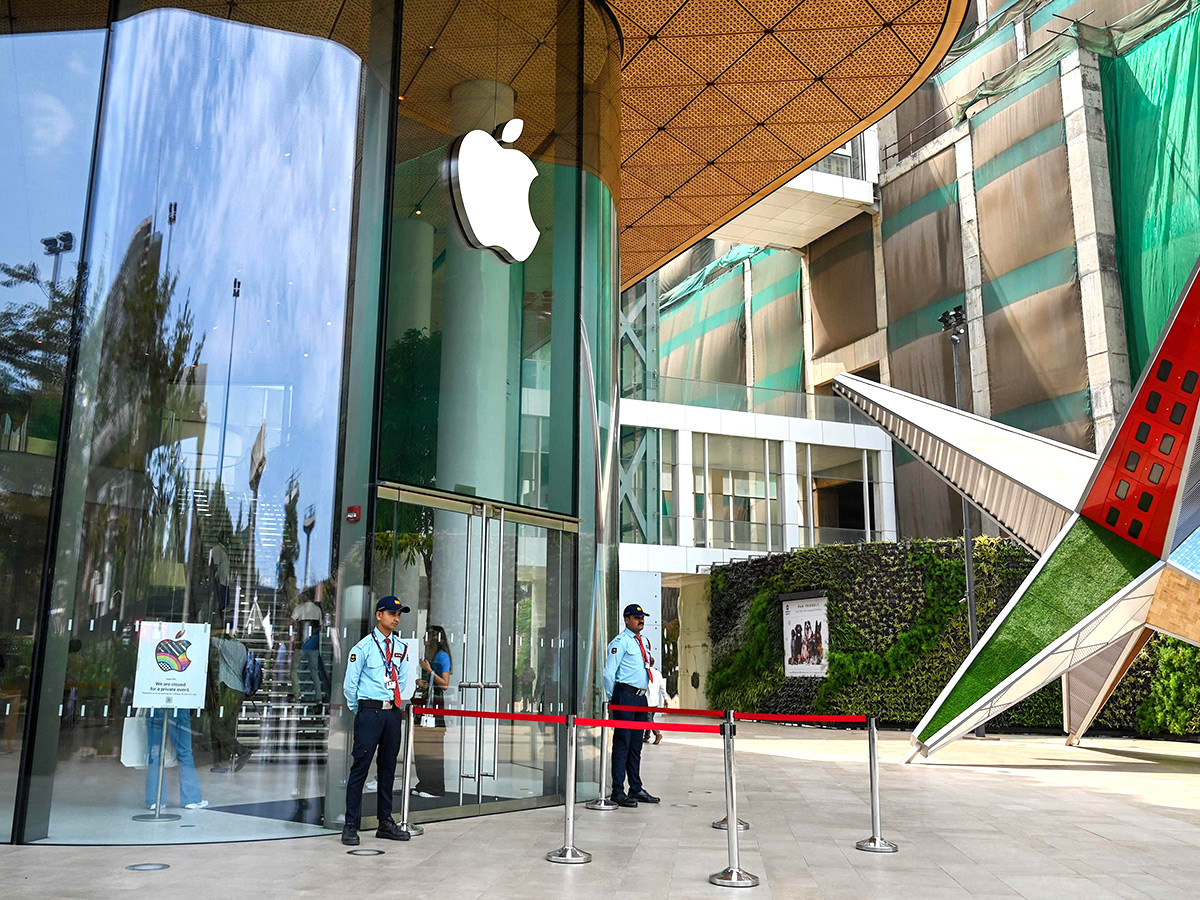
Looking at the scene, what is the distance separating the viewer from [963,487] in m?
15.2

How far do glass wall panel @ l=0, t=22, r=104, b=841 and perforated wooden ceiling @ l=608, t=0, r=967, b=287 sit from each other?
19.4ft

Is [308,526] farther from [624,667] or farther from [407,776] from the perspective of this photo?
[624,667]

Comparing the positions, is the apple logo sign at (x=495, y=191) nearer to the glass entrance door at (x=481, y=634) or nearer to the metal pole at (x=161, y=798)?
the glass entrance door at (x=481, y=634)

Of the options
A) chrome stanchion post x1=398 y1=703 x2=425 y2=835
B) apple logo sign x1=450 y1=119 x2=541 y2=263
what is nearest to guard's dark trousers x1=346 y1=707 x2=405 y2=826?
chrome stanchion post x1=398 y1=703 x2=425 y2=835

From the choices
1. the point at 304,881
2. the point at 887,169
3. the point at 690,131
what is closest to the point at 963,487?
the point at 690,131

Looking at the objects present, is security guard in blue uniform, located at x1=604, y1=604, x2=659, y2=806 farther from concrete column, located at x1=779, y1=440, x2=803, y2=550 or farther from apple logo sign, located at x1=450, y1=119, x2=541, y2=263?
concrete column, located at x1=779, y1=440, x2=803, y2=550

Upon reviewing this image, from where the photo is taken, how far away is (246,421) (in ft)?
24.7

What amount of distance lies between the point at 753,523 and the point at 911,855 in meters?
24.9

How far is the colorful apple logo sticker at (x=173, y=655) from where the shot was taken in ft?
23.1

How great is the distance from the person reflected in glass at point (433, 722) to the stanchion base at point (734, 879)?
9.47 feet

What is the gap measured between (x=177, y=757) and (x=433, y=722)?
200 centimetres

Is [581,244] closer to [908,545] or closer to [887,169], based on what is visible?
[908,545]

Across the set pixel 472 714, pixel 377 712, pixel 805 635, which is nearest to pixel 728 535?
pixel 805 635

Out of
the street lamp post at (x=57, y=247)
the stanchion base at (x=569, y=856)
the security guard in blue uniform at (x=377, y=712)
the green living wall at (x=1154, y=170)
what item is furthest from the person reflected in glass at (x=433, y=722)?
the green living wall at (x=1154, y=170)
